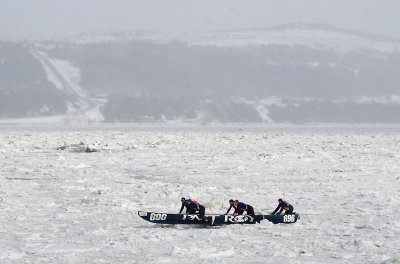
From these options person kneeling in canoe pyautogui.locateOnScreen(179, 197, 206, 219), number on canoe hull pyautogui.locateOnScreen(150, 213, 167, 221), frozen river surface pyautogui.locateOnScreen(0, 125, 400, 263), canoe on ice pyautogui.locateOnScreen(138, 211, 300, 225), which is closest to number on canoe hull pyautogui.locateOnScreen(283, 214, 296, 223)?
frozen river surface pyautogui.locateOnScreen(0, 125, 400, 263)

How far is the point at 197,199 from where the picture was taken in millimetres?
18859

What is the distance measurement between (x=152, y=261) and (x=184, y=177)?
1331 cm

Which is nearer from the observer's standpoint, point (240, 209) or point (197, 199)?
point (240, 209)

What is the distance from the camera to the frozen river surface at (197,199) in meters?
12.2

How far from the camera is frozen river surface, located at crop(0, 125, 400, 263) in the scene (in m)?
12.2

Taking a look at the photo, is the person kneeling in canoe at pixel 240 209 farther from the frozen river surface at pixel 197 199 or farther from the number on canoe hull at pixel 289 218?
the number on canoe hull at pixel 289 218

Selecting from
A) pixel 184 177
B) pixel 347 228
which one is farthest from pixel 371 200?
pixel 184 177

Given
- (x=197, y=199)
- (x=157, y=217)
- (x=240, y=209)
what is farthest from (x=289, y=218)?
(x=197, y=199)

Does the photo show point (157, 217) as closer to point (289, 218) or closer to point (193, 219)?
point (193, 219)

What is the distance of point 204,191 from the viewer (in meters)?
20.6

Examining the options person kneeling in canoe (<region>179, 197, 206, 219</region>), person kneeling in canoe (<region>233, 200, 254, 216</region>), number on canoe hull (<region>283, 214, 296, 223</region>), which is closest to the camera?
person kneeling in canoe (<region>179, 197, 206, 219</region>)

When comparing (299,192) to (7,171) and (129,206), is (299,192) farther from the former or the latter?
(7,171)

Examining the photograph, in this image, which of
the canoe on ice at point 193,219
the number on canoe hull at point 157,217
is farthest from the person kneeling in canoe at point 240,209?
the number on canoe hull at point 157,217

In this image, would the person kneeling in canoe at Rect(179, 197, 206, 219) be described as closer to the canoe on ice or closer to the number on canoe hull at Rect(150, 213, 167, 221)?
the canoe on ice
